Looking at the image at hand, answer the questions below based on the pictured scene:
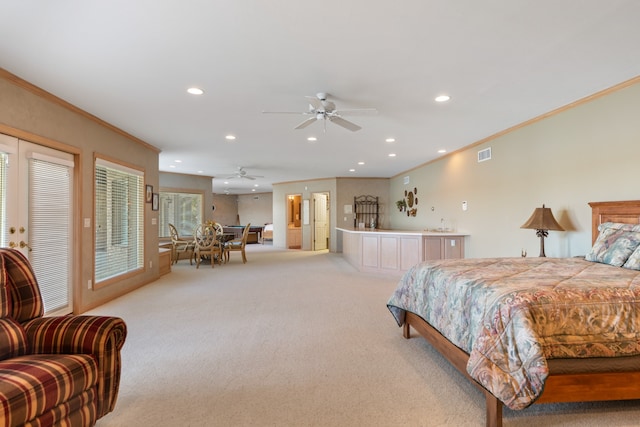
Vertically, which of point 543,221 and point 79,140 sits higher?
point 79,140

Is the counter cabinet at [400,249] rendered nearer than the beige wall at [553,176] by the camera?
No

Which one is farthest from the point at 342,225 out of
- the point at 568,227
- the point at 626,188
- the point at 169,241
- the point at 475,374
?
the point at 475,374

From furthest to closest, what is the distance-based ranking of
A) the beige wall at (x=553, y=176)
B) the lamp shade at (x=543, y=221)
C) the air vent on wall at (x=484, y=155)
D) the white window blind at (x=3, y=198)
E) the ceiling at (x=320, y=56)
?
the air vent on wall at (x=484, y=155) < the lamp shade at (x=543, y=221) < the beige wall at (x=553, y=176) < the white window blind at (x=3, y=198) < the ceiling at (x=320, y=56)

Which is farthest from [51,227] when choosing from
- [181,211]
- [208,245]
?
[181,211]

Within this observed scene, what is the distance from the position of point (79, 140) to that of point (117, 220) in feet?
4.65

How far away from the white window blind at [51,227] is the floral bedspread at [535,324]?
4062 mm

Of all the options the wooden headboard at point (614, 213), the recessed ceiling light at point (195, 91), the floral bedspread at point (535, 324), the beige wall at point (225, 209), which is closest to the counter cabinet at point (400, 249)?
the wooden headboard at point (614, 213)

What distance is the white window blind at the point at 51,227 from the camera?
3.35 meters

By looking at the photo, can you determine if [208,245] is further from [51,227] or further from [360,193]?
[360,193]

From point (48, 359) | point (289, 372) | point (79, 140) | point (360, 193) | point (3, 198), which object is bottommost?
point (289, 372)

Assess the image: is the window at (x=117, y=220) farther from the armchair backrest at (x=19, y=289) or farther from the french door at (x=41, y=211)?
the armchair backrest at (x=19, y=289)

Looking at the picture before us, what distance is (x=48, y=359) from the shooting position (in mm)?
1604

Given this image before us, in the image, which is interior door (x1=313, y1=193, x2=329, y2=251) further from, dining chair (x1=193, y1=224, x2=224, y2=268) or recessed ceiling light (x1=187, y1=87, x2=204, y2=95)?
recessed ceiling light (x1=187, y1=87, x2=204, y2=95)

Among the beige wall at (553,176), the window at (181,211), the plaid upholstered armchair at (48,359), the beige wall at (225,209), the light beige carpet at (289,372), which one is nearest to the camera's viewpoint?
the plaid upholstered armchair at (48,359)
